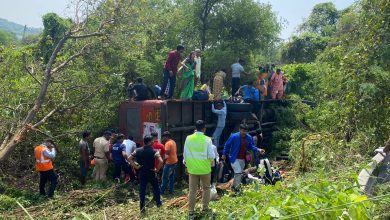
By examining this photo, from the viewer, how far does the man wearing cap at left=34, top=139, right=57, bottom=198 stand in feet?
27.7

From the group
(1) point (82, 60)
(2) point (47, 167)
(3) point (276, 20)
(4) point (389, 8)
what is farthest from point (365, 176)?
(3) point (276, 20)

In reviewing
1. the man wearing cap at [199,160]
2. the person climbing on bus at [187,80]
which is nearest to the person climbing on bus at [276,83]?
the person climbing on bus at [187,80]

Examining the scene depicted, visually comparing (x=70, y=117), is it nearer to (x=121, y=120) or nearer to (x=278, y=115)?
(x=121, y=120)

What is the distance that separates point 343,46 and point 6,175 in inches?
334

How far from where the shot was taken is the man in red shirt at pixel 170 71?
10320mm

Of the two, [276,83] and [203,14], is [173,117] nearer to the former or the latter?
[276,83]

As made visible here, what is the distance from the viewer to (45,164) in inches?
335

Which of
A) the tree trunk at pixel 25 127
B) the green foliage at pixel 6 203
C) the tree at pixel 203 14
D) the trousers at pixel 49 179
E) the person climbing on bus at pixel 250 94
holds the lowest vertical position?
the green foliage at pixel 6 203

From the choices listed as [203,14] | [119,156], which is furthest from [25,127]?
[203,14]

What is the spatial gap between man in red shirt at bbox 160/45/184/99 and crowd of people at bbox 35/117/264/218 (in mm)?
1342

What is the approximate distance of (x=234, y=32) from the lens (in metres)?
16.4

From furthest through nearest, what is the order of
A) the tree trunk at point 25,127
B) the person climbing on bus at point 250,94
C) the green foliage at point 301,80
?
the green foliage at point 301,80 < the person climbing on bus at point 250,94 < the tree trunk at point 25,127

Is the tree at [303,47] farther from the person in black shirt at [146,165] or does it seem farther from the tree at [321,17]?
the person in black shirt at [146,165]

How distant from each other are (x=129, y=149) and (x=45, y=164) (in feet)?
5.80
